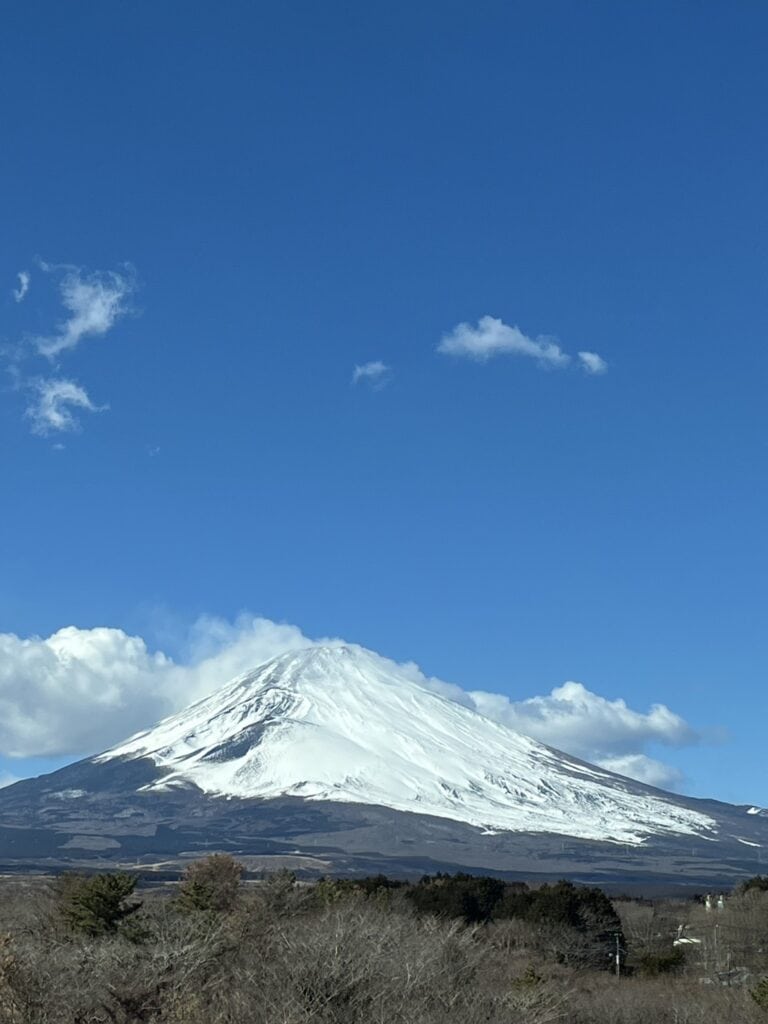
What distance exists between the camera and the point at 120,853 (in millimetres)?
184625

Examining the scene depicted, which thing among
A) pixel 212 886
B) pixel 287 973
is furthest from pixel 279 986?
pixel 212 886

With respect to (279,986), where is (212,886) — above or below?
above

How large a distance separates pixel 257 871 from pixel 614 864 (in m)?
64.2

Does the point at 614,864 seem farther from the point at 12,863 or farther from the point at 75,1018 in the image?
the point at 75,1018

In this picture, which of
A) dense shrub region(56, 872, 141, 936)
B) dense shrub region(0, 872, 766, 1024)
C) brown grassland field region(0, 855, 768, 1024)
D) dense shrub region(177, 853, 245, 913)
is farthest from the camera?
dense shrub region(177, 853, 245, 913)

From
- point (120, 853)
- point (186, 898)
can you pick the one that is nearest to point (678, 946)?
point (186, 898)

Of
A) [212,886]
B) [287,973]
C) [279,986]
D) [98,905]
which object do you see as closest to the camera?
[279,986]

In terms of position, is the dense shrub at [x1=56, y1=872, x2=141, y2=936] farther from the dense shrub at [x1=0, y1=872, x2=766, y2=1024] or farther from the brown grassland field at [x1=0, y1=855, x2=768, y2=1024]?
the dense shrub at [x1=0, y1=872, x2=766, y2=1024]

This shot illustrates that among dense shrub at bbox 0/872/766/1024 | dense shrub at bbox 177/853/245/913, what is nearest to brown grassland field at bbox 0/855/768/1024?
dense shrub at bbox 0/872/766/1024

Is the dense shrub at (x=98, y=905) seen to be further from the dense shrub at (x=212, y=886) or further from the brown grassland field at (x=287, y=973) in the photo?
the dense shrub at (x=212, y=886)

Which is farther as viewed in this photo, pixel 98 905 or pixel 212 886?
pixel 212 886

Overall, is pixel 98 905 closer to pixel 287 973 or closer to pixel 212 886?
pixel 212 886

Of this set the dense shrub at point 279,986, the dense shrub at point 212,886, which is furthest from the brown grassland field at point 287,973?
the dense shrub at point 212,886

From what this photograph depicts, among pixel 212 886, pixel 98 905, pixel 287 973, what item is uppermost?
pixel 212 886
